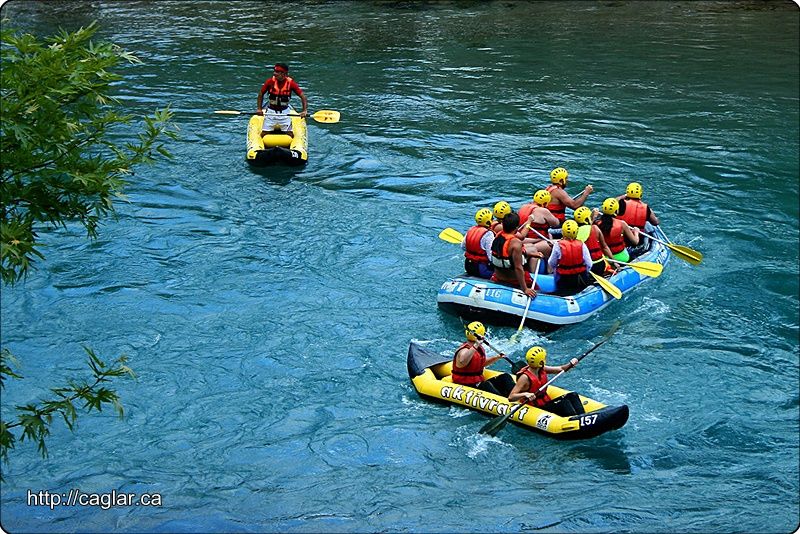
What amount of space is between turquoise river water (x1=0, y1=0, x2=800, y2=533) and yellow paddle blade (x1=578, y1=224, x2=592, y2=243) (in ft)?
3.23

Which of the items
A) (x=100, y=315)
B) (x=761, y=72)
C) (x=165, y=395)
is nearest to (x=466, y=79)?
(x=761, y=72)

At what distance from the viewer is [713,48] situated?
2586cm

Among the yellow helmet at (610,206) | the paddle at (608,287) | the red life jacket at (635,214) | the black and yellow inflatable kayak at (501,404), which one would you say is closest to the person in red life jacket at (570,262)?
the paddle at (608,287)

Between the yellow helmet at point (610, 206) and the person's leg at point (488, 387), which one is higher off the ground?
the yellow helmet at point (610, 206)

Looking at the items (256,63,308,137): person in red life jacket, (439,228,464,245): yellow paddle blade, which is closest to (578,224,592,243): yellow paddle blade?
(439,228,464,245): yellow paddle blade

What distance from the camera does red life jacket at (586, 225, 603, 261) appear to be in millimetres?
12469

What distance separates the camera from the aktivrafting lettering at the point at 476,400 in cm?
983

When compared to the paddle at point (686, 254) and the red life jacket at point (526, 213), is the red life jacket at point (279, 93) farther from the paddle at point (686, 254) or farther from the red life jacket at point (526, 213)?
the paddle at point (686, 254)

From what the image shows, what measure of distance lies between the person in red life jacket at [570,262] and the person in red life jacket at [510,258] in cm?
27

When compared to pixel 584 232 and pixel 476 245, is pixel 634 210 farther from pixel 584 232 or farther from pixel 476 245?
pixel 476 245

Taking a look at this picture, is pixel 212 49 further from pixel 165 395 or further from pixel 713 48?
pixel 165 395

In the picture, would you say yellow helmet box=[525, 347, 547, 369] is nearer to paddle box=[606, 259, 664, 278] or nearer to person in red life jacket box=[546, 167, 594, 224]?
paddle box=[606, 259, 664, 278]

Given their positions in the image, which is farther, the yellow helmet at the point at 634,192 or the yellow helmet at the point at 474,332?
the yellow helmet at the point at 634,192

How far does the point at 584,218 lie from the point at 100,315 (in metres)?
6.34
